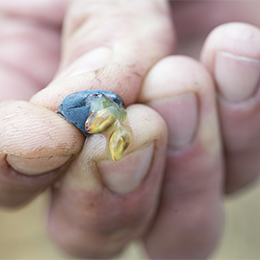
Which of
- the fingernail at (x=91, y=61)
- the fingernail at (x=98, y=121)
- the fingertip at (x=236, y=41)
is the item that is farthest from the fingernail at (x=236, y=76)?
the fingernail at (x=98, y=121)

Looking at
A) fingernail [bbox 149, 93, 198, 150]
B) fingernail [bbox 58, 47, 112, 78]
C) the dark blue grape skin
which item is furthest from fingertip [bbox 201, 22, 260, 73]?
the dark blue grape skin

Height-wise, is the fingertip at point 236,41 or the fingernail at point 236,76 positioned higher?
the fingertip at point 236,41

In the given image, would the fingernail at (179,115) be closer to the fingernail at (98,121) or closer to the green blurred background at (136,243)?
the fingernail at (98,121)

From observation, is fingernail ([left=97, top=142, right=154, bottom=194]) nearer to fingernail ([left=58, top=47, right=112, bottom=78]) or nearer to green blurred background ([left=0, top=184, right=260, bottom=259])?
fingernail ([left=58, top=47, right=112, bottom=78])

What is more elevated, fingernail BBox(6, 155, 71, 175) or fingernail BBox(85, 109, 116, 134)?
fingernail BBox(85, 109, 116, 134)

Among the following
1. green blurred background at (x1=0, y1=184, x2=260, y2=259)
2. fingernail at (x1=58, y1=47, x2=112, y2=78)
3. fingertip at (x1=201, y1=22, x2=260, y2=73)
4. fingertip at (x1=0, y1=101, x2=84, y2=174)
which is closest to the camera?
fingertip at (x1=0, y1=101, x2=84, y2=174)

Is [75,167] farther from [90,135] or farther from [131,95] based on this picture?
[131,95]
